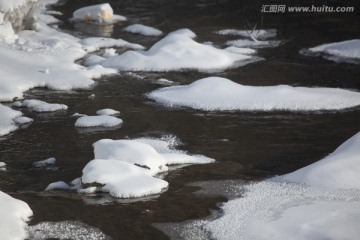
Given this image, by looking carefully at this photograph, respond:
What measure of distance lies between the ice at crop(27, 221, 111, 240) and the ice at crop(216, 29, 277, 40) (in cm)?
1023

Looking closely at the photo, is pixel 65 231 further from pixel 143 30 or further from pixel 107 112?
pixel 143 30

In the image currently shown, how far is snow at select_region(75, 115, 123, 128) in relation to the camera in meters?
9.65

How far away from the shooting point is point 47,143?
897 centimetres

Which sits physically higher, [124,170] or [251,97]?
[251,97]

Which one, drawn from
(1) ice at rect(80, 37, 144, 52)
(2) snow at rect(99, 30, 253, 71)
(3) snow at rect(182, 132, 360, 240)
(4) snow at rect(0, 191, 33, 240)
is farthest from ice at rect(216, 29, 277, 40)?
(4) snow at rect(0, 191, 33, 240)

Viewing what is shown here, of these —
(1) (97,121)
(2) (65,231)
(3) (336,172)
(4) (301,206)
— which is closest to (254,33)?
(1) (97,121)

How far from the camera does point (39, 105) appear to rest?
414 inches

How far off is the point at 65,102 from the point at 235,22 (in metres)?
7.89

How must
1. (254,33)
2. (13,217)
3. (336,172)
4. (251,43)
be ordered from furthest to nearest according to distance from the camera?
1. (254,33)
2. (251,43)
3. (336,172)
4. (13,217)

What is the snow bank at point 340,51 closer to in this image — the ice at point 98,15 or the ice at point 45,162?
the ice at point 98,15

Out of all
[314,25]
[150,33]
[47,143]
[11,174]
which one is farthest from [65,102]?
[314,25]

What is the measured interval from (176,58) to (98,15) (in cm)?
550

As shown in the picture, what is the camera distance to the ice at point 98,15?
1808cm

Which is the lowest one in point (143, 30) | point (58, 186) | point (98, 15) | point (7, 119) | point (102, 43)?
point (58, 186)
